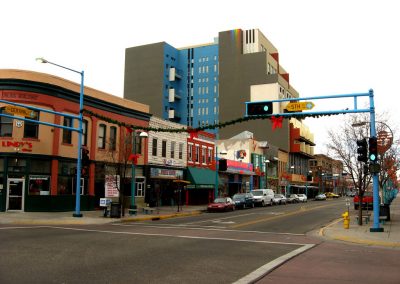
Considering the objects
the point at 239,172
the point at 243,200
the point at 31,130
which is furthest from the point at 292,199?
the point at 31,130

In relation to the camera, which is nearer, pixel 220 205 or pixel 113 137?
pixel 113 137

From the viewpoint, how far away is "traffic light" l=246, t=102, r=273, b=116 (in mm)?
19752

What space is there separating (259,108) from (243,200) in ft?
78.7

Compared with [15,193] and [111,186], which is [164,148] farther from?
[15,193]

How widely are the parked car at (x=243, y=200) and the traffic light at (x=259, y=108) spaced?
22.6 m

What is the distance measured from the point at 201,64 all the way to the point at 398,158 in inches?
3323

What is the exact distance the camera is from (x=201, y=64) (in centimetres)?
11788

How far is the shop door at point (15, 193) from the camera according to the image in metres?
27.8

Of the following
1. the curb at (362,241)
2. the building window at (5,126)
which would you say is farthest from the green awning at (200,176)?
the curb at (362,241)

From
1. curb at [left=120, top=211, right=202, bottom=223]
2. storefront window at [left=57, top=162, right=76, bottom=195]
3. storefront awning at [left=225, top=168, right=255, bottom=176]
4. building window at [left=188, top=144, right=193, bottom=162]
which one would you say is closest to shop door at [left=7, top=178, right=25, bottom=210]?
storefront window at [left=57, top=162, right=76, bottom=195]

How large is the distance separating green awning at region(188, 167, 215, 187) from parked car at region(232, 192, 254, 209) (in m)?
4.00

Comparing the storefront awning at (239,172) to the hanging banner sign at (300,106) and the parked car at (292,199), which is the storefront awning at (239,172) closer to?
the parked car at (292,199)

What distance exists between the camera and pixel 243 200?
42.8 meters

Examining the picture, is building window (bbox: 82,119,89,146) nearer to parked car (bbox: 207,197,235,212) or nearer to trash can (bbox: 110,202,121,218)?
trash can (bbox: 110,202,121,218)
